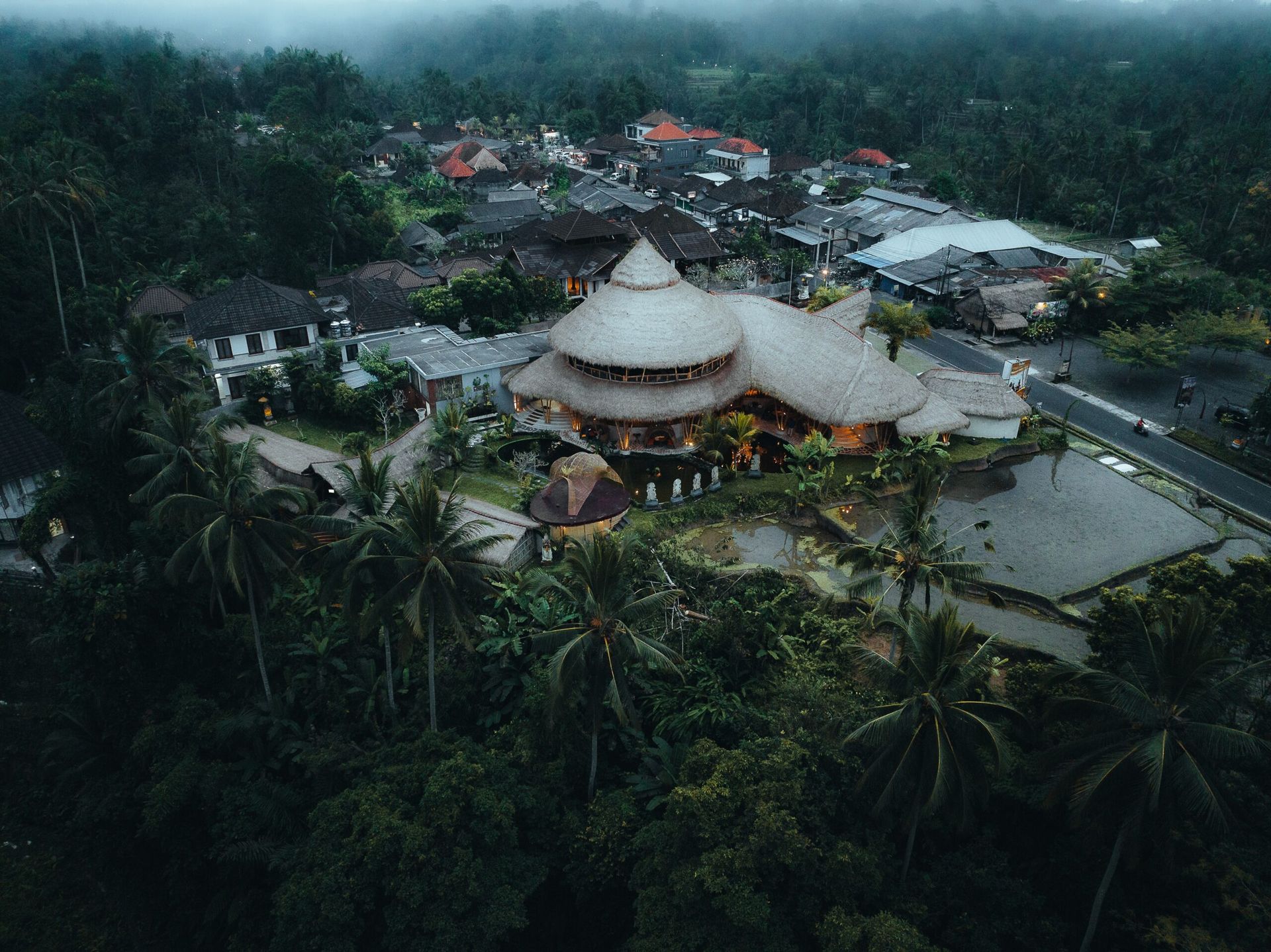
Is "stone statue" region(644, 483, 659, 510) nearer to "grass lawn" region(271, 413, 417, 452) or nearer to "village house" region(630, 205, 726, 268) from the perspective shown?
"grass lawn" region(271, 413, 417, 452)

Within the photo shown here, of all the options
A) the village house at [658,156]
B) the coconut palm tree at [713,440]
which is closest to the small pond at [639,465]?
the coconut palm tree at [713,440]

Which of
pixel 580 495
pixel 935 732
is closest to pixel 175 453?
pixel 580 495

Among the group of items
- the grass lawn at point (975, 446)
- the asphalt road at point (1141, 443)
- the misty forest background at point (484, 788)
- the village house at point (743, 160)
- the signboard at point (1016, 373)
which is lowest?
the misty forest background at point (484, 788)

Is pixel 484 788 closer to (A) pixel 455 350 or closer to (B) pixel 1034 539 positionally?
(B) pixel 1034 539

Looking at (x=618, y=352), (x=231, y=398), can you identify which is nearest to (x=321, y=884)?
(x=618, y=352)

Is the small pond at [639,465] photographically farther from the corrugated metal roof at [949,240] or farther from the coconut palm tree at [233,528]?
the corrugated metal roof at [949,240]

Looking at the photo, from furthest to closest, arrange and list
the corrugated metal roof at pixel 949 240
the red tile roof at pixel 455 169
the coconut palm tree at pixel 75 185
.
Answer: the red tile roof at pixel 455 169 → the corrugated metal roof at pixel 949 240 → the coconut palm tree at pixel 75 185

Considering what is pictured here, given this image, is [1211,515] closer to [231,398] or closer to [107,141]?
[231,398]
